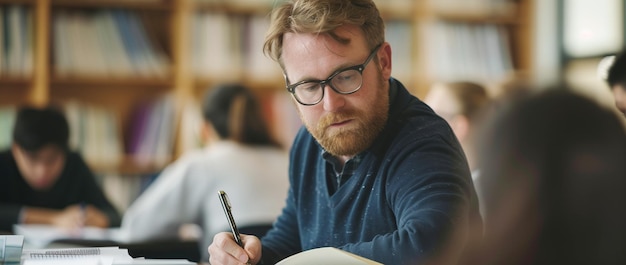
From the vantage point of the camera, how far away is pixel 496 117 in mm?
812

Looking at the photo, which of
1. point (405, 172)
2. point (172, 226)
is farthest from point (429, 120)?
point (172, 226)

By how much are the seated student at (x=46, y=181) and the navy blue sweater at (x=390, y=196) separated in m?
1.61

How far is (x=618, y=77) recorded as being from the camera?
6.27ft

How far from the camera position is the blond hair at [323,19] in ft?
4.81

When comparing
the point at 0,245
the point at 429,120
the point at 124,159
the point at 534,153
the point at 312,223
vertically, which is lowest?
the point at 124,159

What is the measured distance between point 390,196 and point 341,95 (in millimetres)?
208

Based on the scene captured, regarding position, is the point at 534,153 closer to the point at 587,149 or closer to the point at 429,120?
the point at 587,149

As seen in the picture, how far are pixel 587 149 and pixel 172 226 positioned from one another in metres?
2.29

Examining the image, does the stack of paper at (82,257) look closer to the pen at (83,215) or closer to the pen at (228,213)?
the pen at (228,213)

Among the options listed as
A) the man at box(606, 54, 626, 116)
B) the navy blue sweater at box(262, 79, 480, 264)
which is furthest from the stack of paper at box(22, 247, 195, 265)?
the man at box(606, 54, 626, 116)

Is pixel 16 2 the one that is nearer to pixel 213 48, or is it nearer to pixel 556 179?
pixel 213 48

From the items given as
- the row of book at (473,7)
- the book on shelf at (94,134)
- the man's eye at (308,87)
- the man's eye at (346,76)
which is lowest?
the book on shelf at (94,134)

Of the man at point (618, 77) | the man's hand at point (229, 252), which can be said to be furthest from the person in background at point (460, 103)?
the man's hand at point (229, 252)

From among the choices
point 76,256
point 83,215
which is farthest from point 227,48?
point 76,256
